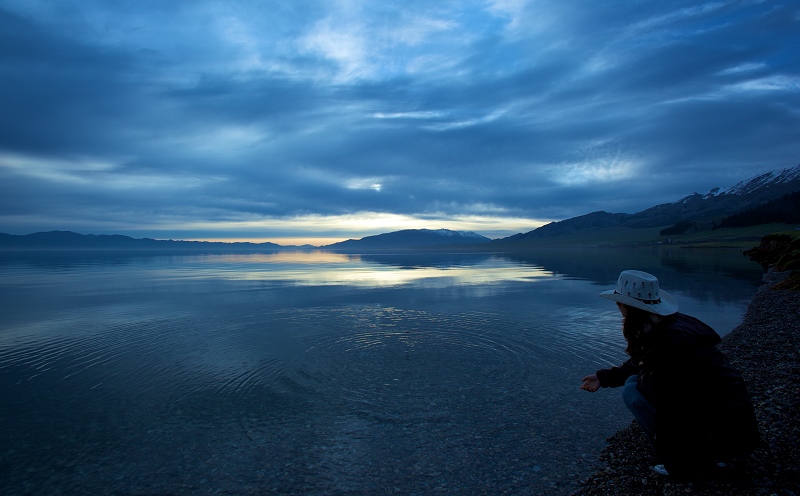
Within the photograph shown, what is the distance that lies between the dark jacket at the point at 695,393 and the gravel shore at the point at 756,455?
1.17 ft

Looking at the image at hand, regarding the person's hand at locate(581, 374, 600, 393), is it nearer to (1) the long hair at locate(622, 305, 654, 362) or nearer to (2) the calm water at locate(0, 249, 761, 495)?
(1) the long hair at locate(622, 305, 654, 362)

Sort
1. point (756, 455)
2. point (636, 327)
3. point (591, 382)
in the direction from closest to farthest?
point (636, 327), point (756, 455), point (591, 382)

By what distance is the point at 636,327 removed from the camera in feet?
14.9

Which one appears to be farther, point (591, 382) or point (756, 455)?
point (591, 382)

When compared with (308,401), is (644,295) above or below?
above

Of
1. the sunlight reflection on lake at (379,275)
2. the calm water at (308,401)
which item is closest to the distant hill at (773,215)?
the sunlight reflection on lake at (379,275)

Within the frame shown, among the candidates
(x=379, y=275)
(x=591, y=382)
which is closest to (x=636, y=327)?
(x=591, y=382)

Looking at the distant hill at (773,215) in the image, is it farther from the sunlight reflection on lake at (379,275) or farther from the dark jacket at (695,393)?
the dark jacket at (695,393)

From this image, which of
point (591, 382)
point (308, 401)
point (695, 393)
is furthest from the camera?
point (308, 401)

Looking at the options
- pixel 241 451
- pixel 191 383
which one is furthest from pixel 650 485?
pixel 191 383

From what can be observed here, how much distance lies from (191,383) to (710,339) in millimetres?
9981

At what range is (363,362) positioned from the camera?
11.1 m

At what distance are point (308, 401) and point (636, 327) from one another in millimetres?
6472

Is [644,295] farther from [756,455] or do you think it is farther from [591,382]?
[756,455]
